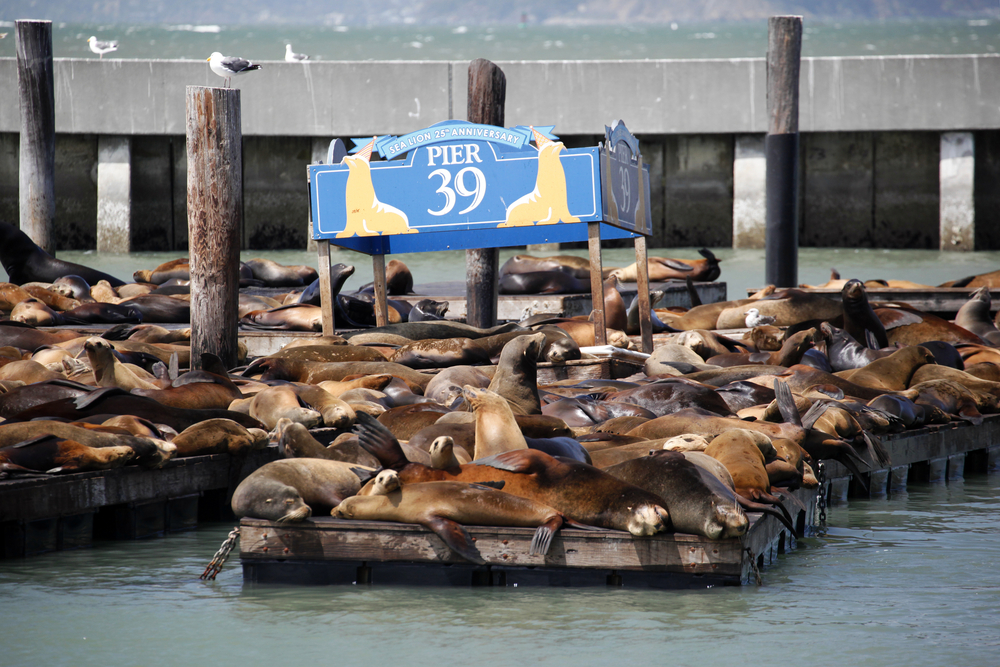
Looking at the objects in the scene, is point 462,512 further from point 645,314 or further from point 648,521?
point 645,314

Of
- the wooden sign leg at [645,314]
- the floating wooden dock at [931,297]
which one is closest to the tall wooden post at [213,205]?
the wooden sign leg at [645,314]

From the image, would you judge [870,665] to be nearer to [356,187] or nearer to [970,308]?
[356,187]

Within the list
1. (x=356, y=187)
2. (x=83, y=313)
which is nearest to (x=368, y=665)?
(x=356, y=187)

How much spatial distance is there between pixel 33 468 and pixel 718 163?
16796 mm

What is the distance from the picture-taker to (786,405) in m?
6.16

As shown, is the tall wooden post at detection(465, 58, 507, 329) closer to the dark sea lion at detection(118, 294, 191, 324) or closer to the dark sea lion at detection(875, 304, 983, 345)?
the dark sea lion at detection(118, 294, 191, 324)

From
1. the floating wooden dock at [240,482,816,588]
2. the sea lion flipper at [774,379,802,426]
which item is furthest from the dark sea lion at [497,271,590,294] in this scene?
the floating wooden dock at [240,482,816,588]

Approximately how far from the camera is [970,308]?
33.4 ft

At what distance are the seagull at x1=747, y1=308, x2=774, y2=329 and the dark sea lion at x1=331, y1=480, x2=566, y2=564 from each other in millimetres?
5881

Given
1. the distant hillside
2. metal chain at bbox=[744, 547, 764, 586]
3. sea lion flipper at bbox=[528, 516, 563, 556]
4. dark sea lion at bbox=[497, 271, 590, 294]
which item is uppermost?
the distant hillside

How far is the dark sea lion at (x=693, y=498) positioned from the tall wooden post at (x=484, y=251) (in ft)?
17.1

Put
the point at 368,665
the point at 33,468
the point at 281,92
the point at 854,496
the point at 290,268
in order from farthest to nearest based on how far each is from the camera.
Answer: the point at 281,92 < the point at 290,268 < the point at 854,496 < the point at 33,468 < the point at 368,665

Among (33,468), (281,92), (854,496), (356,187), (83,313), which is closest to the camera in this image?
(33,468)

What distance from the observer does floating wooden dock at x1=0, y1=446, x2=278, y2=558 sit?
522 cm
